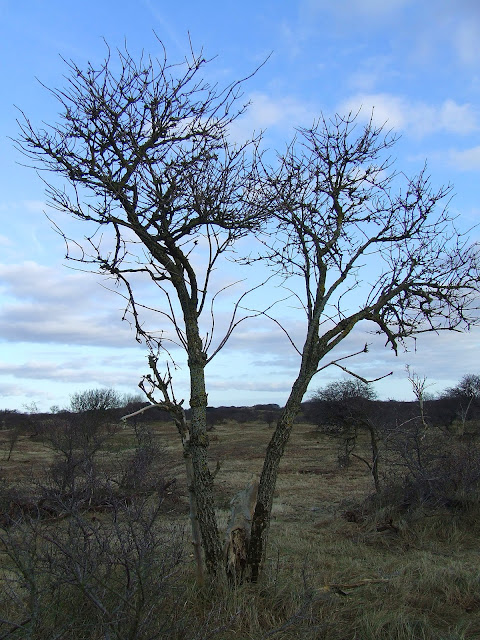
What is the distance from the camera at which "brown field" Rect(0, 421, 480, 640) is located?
12.1 ft

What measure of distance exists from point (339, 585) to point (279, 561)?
1.00 meters

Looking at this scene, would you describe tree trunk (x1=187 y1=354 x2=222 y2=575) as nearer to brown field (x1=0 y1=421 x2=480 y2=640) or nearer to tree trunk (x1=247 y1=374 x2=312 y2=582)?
brown field (x1=0 y1=421 x2=480 y2=640)

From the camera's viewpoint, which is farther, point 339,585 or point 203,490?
point 339,585

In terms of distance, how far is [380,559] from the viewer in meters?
6.64

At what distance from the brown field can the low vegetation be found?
0.02m

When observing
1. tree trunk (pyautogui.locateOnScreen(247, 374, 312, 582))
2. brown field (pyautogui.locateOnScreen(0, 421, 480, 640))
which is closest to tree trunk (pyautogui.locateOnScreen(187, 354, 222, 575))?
brown field (pyautogui.locateOnScreen(0, 421, 480, 640))

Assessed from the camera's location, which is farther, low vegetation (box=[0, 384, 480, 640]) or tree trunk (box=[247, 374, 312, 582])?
tree trunk (box=[247, 374, 312, 582])

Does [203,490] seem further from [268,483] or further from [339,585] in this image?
[339,585]

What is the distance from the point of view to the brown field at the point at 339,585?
3.68 metres

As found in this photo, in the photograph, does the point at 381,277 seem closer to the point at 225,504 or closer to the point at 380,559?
the point at 380,559

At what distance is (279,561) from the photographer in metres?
5.74

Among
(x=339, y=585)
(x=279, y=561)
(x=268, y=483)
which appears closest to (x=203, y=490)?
(x=268, y=483)

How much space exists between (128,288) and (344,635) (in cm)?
309

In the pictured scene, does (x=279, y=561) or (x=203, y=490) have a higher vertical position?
(x=203, y=490)
